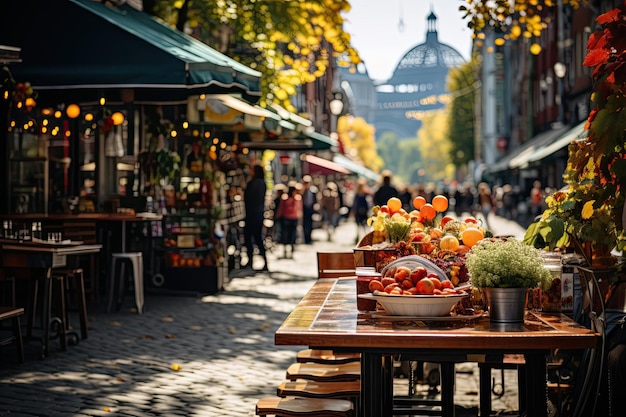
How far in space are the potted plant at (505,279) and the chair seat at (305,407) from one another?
1.33m

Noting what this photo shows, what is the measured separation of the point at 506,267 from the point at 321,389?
2.02 meters

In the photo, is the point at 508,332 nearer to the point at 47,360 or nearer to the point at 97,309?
the point at 47,360

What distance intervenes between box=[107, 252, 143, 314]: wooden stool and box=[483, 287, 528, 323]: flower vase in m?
9.86

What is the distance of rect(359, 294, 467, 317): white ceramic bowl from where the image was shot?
17.8ft

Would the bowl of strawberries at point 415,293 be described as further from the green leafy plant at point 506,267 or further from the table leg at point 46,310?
the table leg at point 46,310

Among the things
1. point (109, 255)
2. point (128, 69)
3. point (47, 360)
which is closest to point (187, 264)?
point (109, 255)

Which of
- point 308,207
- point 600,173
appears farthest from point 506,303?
point 308,207

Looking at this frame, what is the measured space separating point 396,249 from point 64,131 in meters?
12.3

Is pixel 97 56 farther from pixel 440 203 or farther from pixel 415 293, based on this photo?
pixel 415 293

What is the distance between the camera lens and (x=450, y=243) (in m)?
6.57

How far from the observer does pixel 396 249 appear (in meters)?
6.50

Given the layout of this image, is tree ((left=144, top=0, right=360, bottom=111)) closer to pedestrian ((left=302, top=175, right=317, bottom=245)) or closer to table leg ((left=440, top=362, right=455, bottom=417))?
pedestrian ((left=302, top=175, right=317, bottom=245))

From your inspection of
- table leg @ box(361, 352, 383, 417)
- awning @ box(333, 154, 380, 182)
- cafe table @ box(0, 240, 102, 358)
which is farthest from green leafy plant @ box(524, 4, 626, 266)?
awning @ box(333, 154, 380, 182)

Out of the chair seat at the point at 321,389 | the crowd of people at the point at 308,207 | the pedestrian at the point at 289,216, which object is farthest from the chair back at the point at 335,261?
the pedestrian at the point at 289,216
